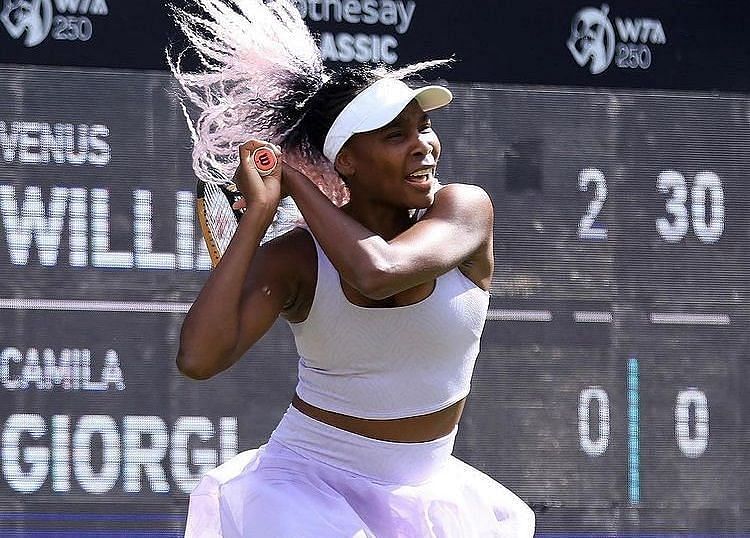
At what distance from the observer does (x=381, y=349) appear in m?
2.90

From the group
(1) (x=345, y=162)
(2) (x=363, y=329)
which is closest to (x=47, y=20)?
(1) (x=345, y=162)

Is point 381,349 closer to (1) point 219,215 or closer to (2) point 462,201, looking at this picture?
(2) point 462,201

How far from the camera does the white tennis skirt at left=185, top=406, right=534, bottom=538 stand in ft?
9.28

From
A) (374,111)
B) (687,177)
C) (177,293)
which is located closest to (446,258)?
(374,111)

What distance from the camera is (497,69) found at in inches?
185

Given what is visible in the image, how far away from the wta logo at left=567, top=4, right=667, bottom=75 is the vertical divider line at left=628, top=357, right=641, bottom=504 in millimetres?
858

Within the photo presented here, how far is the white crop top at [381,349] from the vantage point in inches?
114

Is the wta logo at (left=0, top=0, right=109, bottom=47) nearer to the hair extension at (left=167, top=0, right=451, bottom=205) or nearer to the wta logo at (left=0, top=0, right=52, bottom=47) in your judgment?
the wta logo at (left=0, top=0, right=52, bottom=47)

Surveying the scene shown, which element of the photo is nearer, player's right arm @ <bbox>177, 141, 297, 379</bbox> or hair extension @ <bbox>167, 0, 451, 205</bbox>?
player's right arm @ <bbox>177, 141, 297, 379</bbox>

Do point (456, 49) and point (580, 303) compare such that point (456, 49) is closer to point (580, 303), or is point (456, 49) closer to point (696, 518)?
point (580, 303)

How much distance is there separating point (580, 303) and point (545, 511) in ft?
1.91

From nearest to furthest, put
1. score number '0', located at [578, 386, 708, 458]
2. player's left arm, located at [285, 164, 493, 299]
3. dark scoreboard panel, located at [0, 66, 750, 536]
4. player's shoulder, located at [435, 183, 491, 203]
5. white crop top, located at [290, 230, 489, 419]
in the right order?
player's left arm, located at [285, 164, 493, 299] < white crop top, located at [290, 230, 489, 419] < player's shoulder, located at [435, 183, 491, 203] < dark scoreboard panel, located at [0, 66, 750, 536] < score number '0', located at [578, 386, 708, 458]

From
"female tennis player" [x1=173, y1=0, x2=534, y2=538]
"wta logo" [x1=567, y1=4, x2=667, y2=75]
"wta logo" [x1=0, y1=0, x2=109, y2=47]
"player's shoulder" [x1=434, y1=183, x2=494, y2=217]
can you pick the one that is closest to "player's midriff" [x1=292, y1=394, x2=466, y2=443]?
"female tennis player" [x1=173, y1=0, x2=534, y2=538]

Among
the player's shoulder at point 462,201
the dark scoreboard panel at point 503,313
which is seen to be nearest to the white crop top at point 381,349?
the player's shoulder at point 462,201
